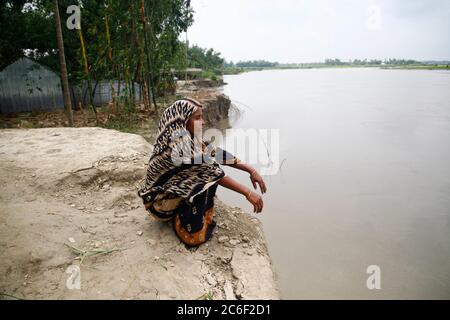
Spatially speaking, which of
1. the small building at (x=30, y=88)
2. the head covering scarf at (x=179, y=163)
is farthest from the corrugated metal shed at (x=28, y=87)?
the head covering scarf at (x=179, y=163)

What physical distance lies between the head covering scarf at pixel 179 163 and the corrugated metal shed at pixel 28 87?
8.46 meters

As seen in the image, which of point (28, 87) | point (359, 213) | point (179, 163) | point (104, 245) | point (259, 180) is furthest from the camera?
point (28, 87)

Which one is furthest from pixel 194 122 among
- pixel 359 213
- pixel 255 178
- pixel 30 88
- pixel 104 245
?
pixel 30 88

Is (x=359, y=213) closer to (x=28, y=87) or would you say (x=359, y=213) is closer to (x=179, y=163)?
(x=179, y=163)

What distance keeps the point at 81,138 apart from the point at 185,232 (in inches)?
112

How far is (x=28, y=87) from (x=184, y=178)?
889cm

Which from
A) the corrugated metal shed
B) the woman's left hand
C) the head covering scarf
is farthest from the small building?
the woman's left hand

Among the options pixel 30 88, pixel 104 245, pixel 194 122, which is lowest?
pixel 104 245

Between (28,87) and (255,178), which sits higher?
(28,87)

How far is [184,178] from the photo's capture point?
185 centimetres

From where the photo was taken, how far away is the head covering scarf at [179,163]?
1792mm

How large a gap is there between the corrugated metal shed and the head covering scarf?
27.7ft

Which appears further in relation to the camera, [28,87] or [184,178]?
[28,87]
